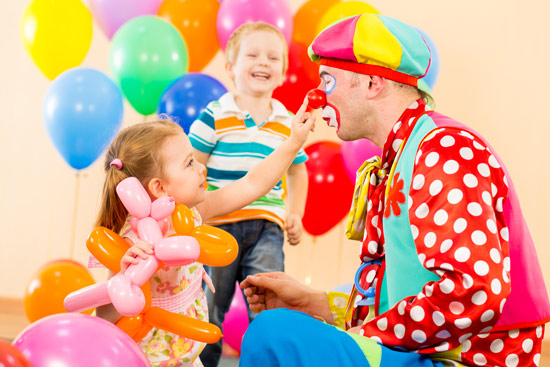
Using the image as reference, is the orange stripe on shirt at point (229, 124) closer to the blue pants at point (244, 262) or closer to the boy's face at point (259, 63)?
the boy's face at point (259, 63)

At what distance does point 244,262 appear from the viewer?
2451 millimetres

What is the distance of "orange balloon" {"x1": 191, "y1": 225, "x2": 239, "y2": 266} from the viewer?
1342 millimetres

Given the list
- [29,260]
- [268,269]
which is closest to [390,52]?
[268,269]

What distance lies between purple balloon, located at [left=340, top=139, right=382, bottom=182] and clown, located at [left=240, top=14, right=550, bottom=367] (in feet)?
4.22

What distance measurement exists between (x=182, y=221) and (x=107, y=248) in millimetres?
156

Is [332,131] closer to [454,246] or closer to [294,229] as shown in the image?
[294,229]

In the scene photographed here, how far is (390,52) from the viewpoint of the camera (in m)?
1.45

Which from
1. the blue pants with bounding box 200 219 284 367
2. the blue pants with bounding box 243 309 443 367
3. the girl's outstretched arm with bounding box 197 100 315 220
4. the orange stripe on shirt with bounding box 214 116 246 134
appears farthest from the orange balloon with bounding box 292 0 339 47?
the blue pants with bounding box 243 309 443 367

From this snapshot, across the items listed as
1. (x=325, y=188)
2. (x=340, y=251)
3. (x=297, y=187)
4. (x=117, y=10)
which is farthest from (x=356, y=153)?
(x=117, y=10)

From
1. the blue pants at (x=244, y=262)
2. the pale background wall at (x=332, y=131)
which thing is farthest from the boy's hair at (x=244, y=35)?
the pale background wall at (x=332, y=131)

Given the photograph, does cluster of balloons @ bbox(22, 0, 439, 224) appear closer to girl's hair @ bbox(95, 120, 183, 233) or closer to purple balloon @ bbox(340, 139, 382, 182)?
purple balloon @ bbox(340, 139, 382, 182)

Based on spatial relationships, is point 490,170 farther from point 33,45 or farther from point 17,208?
point 17,208

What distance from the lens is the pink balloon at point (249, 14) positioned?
2.88m

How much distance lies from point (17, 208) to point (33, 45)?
1441mm
